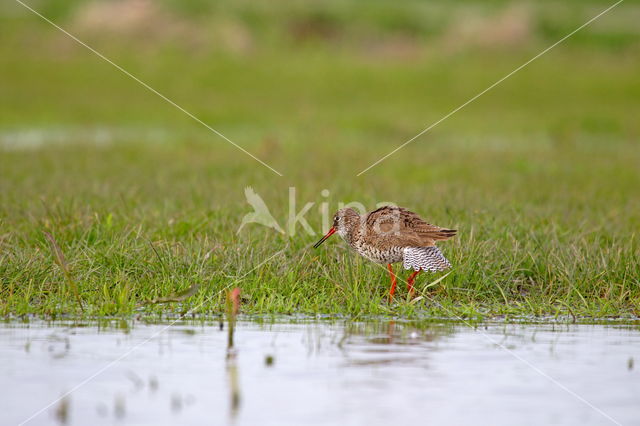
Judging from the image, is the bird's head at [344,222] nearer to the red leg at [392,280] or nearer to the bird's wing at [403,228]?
the bird's wing at [403,228]

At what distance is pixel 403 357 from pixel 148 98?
21.3m

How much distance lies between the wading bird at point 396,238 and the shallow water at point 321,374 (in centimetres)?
68

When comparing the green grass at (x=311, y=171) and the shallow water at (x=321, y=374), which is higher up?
the green grass at (x=311, y=171)

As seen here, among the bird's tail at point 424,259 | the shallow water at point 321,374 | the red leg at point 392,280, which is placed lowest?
the shallow water at point 321,374

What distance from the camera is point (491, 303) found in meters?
8.50

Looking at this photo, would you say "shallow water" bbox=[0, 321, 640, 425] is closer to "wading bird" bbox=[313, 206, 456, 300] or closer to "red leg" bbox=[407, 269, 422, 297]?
"wading bird" bbox=[313, 206, 456, 300]

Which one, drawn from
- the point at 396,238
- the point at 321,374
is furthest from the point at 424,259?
the point at 321,374

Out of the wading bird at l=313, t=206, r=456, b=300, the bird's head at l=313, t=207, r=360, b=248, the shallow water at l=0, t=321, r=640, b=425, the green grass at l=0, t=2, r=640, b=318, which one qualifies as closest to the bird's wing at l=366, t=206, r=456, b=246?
the wading bird at l=313, t=206, r=456, b=300

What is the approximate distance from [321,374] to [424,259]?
2168 mm

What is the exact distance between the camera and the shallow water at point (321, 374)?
5430 millimetres

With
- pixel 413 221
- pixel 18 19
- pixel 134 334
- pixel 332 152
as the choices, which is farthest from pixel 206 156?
pixel 18 19

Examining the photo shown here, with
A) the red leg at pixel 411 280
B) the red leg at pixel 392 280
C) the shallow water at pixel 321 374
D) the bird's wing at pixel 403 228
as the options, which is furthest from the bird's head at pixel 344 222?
the shallow water at pixel 321 374

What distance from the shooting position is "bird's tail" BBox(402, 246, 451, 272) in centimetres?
809

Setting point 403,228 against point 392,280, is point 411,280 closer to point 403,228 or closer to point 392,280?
point 392,280
